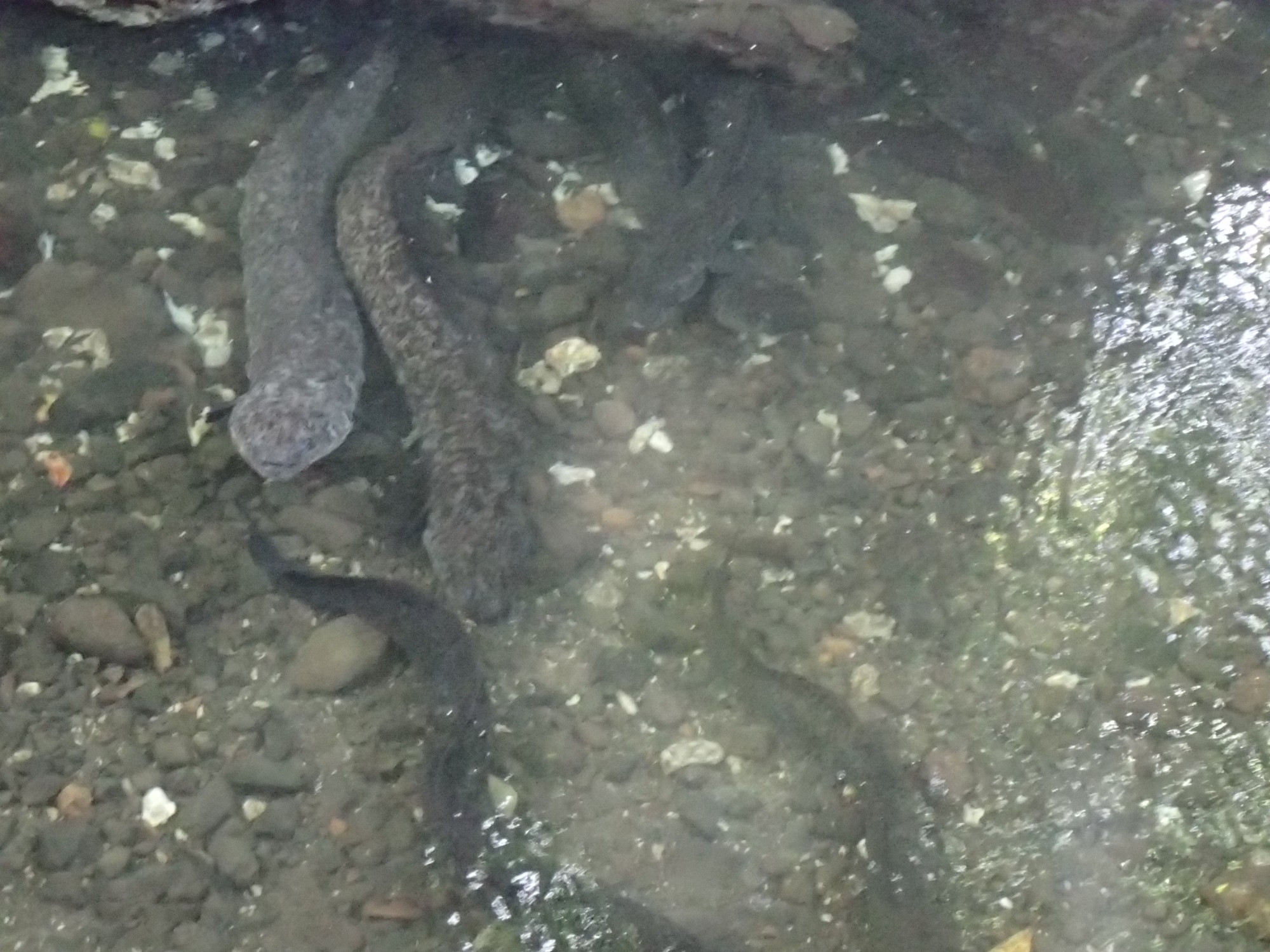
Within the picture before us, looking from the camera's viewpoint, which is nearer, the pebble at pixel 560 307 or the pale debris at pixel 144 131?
the pebble at pixel 560 307

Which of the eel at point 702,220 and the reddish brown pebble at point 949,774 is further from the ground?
the eel at point 702,220

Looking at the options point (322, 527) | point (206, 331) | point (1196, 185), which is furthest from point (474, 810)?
point (1196, 185)

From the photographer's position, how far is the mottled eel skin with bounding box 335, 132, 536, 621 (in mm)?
3469

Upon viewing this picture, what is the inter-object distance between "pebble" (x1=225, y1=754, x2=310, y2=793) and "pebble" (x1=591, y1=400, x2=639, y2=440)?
1473 mm

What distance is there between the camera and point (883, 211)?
4492 mm

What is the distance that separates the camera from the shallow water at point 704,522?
3.11 m

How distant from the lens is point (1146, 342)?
13.9 ft

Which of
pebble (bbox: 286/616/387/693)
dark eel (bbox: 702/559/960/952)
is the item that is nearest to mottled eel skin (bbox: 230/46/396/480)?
pebble (bbox: 286/616/387/693)

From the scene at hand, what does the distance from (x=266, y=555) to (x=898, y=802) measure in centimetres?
201

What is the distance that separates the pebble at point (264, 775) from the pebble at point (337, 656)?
23 cm

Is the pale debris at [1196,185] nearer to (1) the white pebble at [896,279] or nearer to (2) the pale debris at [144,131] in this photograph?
(1) the white pebble at [896,279]

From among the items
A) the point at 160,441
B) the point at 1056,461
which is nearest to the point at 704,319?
the point at 1056,461

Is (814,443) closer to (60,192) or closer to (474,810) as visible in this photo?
(474,810)

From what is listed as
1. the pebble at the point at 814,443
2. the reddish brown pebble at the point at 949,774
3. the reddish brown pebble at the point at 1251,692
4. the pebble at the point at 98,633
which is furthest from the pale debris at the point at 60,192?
the reddish brown pebble at the point at 1251,692
